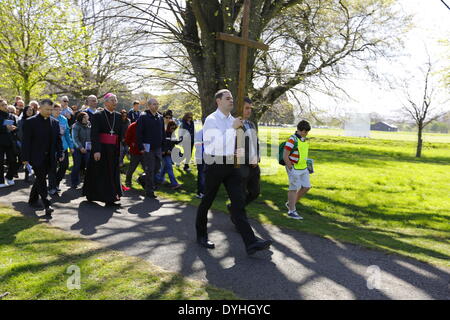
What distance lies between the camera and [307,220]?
7.46 metres

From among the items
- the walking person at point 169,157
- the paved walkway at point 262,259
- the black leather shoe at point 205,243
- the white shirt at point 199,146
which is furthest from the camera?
the walking person at point 169,157

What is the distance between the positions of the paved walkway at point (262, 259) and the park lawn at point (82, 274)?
0.84ft

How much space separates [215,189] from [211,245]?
2.69ft

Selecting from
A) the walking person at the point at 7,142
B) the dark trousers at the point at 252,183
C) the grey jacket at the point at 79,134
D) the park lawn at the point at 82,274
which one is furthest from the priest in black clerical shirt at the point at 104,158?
the walking person at the point at 7,142

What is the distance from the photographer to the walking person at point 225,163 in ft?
15.3

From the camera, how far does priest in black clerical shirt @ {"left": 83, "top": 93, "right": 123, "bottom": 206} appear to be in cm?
727

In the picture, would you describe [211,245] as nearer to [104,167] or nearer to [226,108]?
[226,108]

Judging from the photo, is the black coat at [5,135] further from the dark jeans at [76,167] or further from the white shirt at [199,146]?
the white shirt at [199,146]

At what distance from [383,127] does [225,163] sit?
167 m

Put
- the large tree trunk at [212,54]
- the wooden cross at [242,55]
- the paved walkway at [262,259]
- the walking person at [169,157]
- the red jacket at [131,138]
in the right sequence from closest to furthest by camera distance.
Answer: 1. the paved walkway at [262,259]
2. the wooden cross at [242,55]
3. the red jacket at [131,138]
4. the walking person at [169,157]
5. the large tree trunk at [212,54]

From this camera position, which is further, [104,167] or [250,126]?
[104,167]
